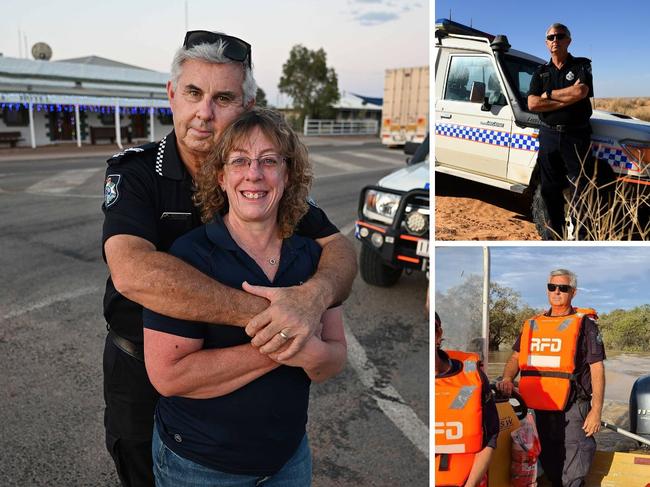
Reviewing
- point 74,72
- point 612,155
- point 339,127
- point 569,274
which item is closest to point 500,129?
point 612,155

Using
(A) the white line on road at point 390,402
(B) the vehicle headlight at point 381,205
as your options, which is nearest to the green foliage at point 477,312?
(A) the white line on road at point 390,402

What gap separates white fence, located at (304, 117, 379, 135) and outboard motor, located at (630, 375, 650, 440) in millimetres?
40156

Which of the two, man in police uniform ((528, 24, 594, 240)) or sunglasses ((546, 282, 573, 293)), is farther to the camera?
man in police uniform ((528, 24, 594, 240))

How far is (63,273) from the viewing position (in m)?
6.26

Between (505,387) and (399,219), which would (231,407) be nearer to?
(505,387)

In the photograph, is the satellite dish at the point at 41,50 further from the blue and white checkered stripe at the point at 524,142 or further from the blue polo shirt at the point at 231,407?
the blue polo shirt at the point at 231,407

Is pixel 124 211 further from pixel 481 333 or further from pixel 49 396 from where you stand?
pixel 49 396

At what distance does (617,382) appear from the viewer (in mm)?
1693

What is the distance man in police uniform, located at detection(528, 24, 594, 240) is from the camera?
1.82 m

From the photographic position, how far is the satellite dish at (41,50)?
108 feet

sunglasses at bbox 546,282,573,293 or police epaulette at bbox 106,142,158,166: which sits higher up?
police epaulette at bbox 106,142,158,166

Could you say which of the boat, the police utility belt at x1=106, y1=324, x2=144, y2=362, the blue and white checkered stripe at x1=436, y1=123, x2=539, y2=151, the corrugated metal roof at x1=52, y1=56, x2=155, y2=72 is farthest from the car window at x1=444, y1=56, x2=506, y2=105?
the corrugated metal roof at x1=52, y1=56, x2=155, y2=72

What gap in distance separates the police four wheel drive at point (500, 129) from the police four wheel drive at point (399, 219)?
7.36 feet

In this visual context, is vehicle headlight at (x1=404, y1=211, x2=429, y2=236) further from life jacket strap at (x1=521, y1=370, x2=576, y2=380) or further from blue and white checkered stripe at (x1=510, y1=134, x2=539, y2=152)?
life jacket strap at (x1=521, y1=370, x2=576, y2=380)
